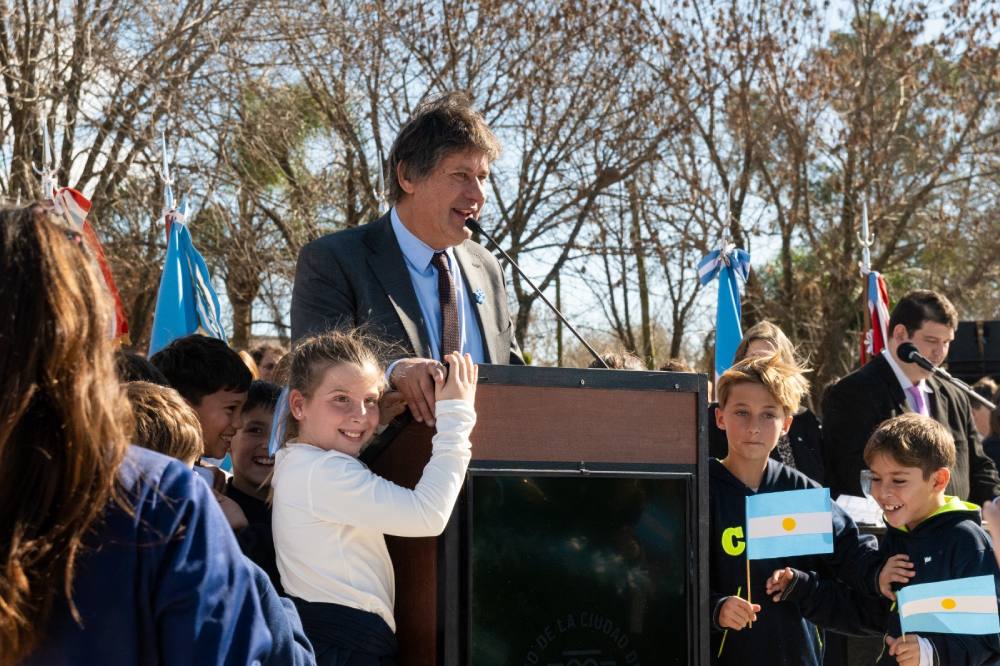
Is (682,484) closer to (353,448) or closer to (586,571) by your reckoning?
(586,571)

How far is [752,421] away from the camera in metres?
3.45

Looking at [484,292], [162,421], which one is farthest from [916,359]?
[162,421]

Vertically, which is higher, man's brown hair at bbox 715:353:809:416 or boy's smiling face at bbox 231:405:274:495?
man's brown hair at bbox 715:353:809:416

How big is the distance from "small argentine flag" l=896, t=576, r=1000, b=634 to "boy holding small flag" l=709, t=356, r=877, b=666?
254 millimetres

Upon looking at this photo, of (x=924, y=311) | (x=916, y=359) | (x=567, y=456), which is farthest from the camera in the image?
(x=924, y=311)

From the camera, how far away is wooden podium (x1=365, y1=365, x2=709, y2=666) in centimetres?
222

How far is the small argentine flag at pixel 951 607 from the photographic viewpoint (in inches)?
118

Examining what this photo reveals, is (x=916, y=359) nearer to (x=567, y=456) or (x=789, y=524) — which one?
(x=789, y=524)

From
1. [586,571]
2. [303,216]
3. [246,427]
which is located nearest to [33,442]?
[586,571]

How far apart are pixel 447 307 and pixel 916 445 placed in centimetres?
154

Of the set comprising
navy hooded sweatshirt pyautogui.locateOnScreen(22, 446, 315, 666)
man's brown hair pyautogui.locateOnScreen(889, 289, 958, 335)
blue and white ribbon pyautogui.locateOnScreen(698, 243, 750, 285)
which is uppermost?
blue and white ribbon pyautogui.locateOnScreen(698, 243, 750, 285)

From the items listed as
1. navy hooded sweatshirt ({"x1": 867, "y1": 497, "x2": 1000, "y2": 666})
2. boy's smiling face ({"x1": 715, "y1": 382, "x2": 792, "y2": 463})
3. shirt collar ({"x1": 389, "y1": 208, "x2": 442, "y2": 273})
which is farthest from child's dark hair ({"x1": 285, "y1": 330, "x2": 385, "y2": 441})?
navy hooded sweatshirt ({"x1": 867, "y1": 497, "x2": 1000, "y2": 666})

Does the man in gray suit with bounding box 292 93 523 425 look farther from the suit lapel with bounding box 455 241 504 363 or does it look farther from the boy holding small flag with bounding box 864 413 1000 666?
the boy holding small flag with bounding box 864 413 1000 666

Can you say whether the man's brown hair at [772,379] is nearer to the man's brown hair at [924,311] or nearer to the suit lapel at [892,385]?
the suit lapel at [892,385]
